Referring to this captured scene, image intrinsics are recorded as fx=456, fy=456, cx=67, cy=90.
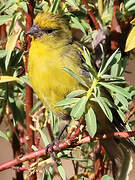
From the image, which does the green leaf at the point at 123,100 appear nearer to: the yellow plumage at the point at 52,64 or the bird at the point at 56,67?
the bird at the point at 56,67

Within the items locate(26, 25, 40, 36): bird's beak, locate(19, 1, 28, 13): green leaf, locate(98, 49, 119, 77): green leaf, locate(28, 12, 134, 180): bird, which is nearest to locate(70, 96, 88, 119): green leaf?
locate(98, 49, 119, 77): green leaf

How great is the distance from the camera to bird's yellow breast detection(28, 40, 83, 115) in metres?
2.53

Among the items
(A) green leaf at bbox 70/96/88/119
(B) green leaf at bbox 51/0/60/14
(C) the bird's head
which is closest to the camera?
(A) green leaf at bbox 70/96/88/119

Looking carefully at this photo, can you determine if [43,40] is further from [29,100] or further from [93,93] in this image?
[93,93]

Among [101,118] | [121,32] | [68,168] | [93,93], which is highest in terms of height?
[121,32]

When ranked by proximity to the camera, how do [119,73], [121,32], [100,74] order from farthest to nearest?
[121,32] → [119,73] → [100,74]

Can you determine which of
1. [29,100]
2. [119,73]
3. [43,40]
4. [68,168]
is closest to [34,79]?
[29,100]

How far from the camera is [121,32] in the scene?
2730 mm

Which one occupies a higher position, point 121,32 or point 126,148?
point 121,32

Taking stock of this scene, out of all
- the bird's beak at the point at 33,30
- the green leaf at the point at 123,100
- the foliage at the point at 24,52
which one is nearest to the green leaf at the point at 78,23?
the foliage at the point at 24,52

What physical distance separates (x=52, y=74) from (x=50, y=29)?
1.21ft

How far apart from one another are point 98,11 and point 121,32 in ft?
0.62

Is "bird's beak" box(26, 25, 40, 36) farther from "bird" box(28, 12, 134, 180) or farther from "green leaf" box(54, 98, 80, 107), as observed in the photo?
"green leaf" box(54, 98, 80, 107)

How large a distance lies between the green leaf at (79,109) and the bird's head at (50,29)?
686 mm
